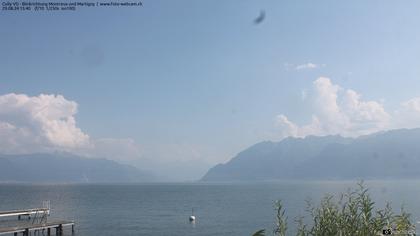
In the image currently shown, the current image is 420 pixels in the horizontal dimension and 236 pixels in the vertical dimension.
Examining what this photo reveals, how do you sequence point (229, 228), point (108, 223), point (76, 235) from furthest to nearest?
point (108, 223) → point (229, 228) → point (76, 235)

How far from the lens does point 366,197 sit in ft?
41.5

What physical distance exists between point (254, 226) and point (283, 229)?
253 feet

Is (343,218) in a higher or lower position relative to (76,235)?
higher

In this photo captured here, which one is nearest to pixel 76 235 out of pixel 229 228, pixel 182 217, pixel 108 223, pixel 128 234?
pixel 128 234

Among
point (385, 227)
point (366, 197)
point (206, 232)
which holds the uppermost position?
point (366, 197)

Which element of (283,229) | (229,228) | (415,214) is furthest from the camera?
(415,214)

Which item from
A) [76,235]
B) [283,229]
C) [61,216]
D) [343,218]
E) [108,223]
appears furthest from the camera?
[61,216]

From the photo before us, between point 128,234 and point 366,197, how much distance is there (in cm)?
7017

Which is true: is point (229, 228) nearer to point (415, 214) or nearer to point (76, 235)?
point (76, 235)

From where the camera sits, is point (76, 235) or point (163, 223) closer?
point (76, 235)

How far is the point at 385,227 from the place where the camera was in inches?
486

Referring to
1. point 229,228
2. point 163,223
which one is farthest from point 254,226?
point 163,223

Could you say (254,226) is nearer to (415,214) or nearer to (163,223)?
(163,223)

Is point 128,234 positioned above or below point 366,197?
below
